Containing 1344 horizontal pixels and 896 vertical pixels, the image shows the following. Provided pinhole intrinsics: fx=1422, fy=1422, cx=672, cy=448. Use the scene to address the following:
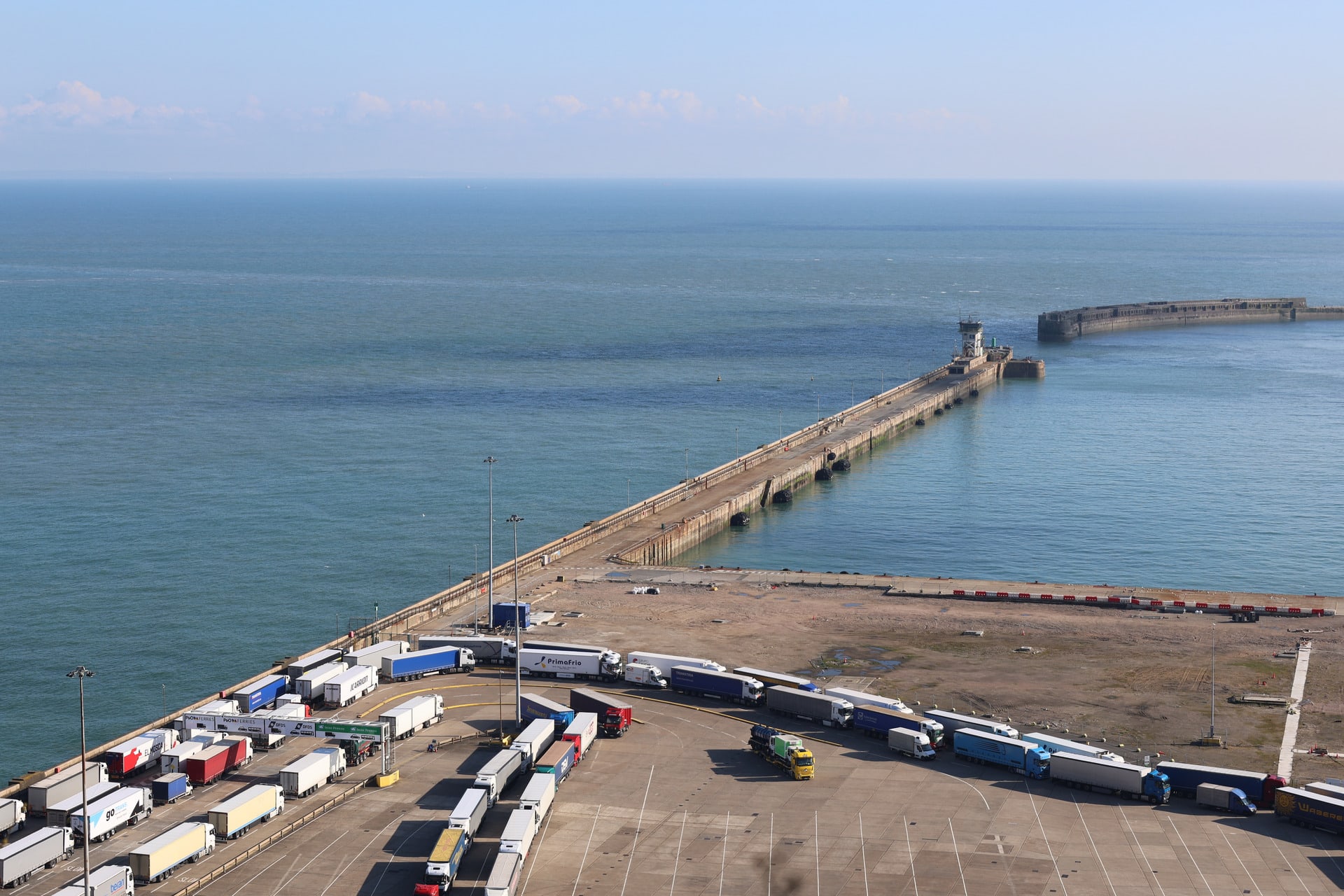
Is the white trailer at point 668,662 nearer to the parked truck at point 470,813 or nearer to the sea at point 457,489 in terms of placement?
the sea at point 457,489

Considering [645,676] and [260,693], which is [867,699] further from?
[260,693]

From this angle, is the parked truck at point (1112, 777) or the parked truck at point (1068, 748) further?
the parked truck at point (1068, 748)

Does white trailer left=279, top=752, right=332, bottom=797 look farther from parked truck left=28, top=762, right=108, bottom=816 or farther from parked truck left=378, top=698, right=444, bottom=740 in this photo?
parked truck left=28, top=762, right=108, bottom=816

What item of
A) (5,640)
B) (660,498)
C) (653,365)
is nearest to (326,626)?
(5,640)

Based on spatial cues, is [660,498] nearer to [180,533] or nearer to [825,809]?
[180,533]

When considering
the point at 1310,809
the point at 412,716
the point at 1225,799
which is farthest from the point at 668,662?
the point at 1310,809

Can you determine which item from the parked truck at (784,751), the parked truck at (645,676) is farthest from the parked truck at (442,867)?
the parked truck at (645,676)

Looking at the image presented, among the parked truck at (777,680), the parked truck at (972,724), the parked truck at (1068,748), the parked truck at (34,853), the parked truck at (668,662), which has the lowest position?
the parked truck at (34,853)
